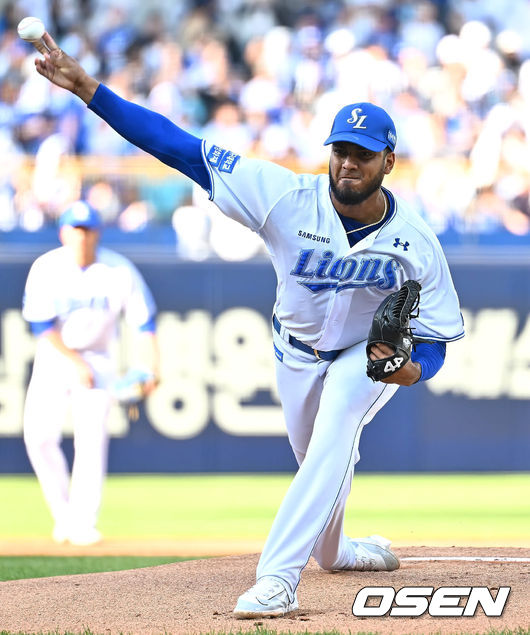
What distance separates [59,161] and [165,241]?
1.12 m

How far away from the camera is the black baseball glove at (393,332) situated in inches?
147

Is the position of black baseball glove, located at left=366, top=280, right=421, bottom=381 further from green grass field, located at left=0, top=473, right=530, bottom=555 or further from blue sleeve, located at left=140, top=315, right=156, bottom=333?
Result: blue sleeve, located at left=140, top=315, right=156, bottom=333

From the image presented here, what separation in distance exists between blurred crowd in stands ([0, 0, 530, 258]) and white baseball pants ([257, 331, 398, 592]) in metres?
4.80

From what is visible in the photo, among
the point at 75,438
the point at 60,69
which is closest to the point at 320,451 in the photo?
the point at 60,69

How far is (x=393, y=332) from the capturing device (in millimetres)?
3725

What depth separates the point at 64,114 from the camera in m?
10.7

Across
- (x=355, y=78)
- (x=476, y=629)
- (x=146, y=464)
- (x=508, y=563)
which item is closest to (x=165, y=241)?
(x=146, y=464)

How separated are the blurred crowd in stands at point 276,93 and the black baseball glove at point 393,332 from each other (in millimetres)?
5253

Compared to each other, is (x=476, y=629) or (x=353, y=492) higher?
(x=476, y=629)

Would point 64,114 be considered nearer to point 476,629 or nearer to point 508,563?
point 508,563

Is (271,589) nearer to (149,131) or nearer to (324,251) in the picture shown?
(324,251)

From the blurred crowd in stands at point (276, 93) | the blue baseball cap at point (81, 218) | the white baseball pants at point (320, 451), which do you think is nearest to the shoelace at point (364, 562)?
the white baseball pants at point (320, 451)

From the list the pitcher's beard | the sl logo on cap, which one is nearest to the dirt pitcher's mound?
the pitcher's beard

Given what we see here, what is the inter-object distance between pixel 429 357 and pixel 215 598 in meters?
1.23
